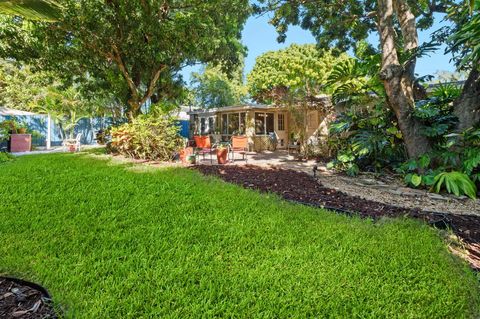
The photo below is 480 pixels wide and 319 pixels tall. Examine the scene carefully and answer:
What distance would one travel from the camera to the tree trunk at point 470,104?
224 inches

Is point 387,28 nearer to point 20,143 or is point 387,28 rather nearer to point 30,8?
point 30,8

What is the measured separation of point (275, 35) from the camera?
11172mm

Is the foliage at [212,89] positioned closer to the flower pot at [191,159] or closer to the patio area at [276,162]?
the patio area at [276,162]

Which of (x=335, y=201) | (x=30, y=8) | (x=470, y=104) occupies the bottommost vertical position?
(x=335, y=201)

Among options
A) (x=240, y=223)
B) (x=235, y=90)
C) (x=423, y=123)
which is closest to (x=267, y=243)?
(x=240, y=223)

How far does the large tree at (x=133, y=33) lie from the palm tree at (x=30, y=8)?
6.81m

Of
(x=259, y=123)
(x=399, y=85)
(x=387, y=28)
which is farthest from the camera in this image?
(x=259, y=123)

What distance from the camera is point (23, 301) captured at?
205 centimetres

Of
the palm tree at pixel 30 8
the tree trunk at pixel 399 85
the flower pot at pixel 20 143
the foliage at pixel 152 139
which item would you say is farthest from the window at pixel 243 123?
the palm tree at pixel 30 8

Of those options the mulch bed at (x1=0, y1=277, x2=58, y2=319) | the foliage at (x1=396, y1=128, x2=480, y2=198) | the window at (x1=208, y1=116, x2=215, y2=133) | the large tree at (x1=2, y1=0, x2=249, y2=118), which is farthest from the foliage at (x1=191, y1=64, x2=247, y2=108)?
the mulch bed at (x1=0, y1=277, x2=58, y2=319)

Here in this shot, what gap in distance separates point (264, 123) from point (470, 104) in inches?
403

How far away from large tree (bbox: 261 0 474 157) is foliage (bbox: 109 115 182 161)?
511 centimetres

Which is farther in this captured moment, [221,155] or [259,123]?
[259,123]

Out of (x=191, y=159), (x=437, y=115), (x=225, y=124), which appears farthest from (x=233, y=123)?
(x=437, y=115)
